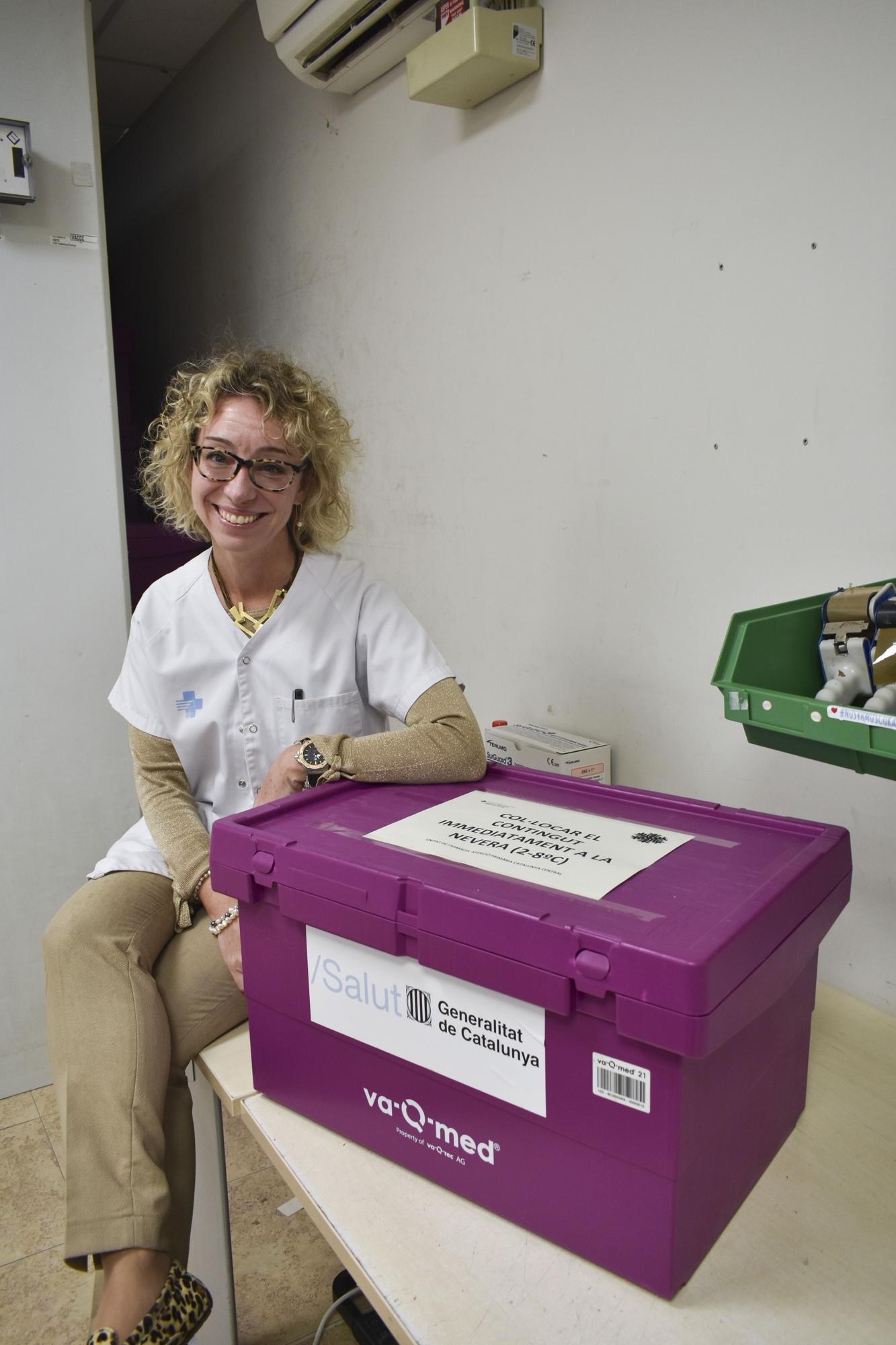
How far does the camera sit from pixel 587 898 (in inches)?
30.1

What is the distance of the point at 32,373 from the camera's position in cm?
200

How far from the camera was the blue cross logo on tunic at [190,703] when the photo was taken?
137 cm

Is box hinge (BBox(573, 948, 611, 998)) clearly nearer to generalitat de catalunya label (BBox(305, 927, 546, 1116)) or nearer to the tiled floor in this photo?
generalitat de catalunya label (BBox(305, 927, 546, 1116))

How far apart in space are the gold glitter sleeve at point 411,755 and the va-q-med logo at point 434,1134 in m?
0.39

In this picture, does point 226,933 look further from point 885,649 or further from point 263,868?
point 885,649

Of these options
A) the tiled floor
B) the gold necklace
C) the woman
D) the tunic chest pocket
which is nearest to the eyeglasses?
the woman

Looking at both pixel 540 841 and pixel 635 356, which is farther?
pixel 635 356

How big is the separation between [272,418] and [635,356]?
1.96ft

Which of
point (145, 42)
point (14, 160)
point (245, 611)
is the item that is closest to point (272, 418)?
point (245, 611)

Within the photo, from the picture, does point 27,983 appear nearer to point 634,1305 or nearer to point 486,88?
point 634,1305

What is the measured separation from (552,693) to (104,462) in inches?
44.6

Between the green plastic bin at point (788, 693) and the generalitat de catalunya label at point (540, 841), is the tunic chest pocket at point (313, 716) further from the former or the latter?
the green plastic bin at point (788, 693)

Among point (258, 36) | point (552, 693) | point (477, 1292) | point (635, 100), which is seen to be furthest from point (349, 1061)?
point (258, 36)

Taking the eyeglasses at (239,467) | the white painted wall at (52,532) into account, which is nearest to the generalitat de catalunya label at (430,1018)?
the eyeglasses at (239,467)
